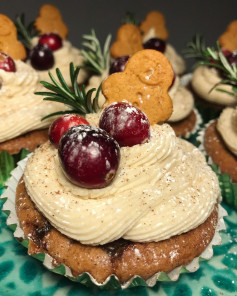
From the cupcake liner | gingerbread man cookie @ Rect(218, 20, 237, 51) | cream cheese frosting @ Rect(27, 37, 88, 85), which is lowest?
the cupcake liner

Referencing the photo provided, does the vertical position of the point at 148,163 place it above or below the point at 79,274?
above

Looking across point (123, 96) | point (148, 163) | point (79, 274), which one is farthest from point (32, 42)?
point (79, 274)

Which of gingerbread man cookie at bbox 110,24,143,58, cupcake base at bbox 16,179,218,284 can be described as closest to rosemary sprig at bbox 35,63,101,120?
cupcake base at bbox 16,179,218,284

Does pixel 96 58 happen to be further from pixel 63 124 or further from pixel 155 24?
pixel 63 124

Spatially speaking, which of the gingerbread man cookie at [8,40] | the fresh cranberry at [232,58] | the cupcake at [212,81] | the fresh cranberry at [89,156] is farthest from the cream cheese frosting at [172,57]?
the fresh cranberry at [89,156]

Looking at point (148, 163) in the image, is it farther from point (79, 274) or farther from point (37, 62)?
point (37, 62)

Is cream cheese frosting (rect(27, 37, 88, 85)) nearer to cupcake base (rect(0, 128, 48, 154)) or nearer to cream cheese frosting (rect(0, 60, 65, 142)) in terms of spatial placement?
cream cheese frosting (rect(0, 60, 65, 142))
